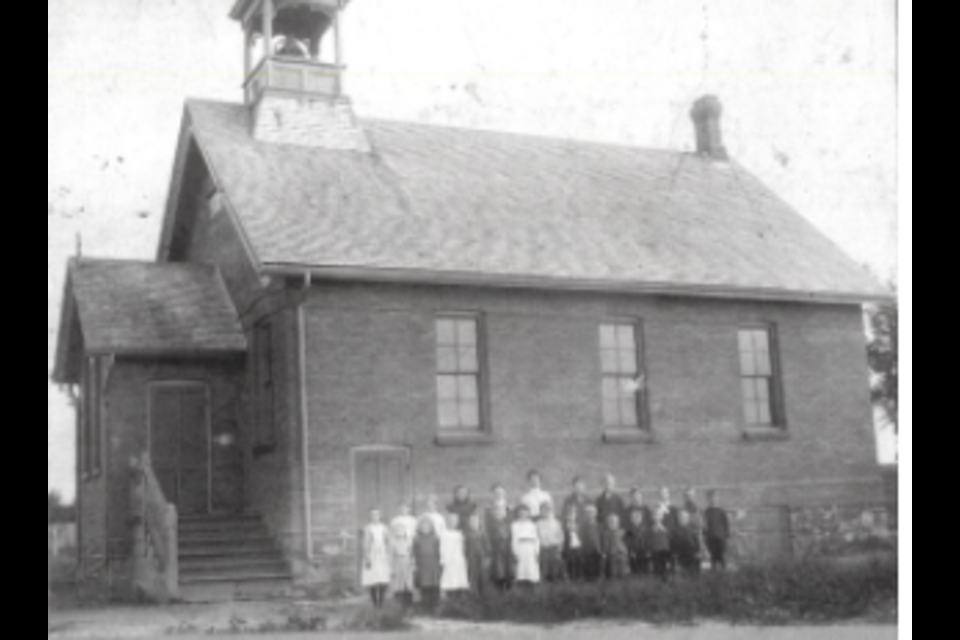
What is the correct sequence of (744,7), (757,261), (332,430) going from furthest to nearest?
(757,261) < (332,430) < (744,7)

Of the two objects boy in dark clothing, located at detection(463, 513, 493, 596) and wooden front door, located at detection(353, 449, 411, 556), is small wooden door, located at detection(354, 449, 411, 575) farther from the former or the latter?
boy in dark clothing, located at detection(463, 513, 493, 596)

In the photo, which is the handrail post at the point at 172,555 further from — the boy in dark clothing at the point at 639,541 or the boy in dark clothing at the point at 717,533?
the boy in dark clothing at the point at 717,533

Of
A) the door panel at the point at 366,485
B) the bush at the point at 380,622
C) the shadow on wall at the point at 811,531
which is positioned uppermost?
the door panel at the point at 366,485

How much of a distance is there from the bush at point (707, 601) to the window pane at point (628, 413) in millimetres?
3977

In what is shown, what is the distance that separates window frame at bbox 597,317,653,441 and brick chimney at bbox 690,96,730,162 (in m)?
4.29

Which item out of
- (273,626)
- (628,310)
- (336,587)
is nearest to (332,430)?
(336,587)

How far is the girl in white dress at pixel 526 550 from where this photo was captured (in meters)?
15.1

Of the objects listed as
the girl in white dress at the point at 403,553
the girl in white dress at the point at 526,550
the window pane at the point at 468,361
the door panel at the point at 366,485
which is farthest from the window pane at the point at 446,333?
the girl in white dress at the point at 526,550

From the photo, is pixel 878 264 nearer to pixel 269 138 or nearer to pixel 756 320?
pixel 756 320

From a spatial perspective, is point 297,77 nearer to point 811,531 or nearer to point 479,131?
point 479,131

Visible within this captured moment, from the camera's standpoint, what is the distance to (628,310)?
1861cm

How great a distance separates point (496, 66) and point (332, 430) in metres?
5.49

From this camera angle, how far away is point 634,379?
1864cm

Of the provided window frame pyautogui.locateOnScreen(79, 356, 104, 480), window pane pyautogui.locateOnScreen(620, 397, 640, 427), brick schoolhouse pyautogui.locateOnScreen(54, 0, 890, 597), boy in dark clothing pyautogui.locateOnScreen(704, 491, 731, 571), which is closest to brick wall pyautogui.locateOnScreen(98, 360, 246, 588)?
brick schoolhouse pyautogui.locateOnScreen(54, 0, 890, 597)
